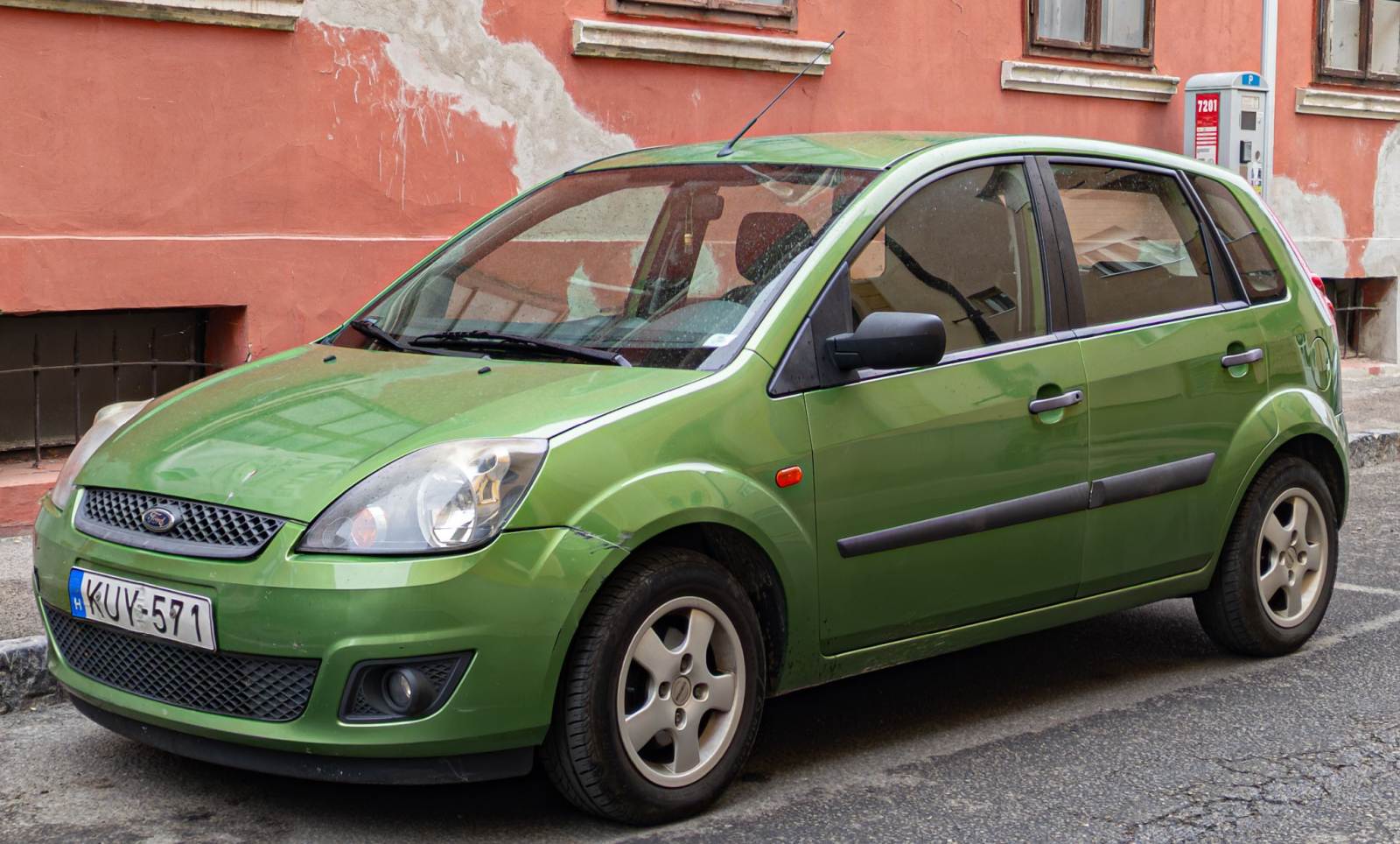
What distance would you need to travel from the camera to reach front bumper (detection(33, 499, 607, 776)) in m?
3.45

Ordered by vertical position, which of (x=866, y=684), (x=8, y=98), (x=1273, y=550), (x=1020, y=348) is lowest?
(x=866, y=684)

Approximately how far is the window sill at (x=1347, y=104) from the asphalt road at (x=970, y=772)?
8.76 meters

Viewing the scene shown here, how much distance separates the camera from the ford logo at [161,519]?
3.68m

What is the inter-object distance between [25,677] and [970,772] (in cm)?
270

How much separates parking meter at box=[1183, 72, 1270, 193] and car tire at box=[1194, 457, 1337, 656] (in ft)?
23.5

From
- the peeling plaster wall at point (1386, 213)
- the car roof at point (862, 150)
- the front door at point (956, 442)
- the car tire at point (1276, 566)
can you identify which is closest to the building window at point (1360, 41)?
the peeling plaster wall at point (1386, 213)

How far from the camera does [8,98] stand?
23.3ft

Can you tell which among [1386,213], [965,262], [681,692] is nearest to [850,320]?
[965,262]

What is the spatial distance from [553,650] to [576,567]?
0.18 meters

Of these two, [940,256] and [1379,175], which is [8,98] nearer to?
[940,256]

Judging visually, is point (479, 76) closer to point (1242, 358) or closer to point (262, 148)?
point (262, 148)

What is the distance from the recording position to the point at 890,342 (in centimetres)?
409

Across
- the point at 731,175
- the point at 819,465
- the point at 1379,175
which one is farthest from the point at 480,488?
the point at 1379,175

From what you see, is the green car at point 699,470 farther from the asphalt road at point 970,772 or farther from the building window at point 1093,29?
the building window at point 1093,29
